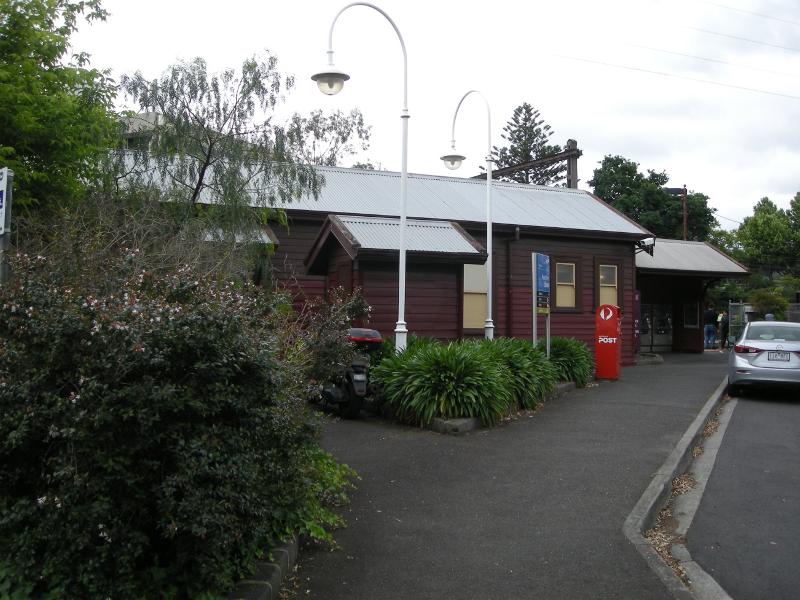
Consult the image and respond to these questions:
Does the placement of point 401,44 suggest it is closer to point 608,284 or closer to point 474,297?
point 474,297

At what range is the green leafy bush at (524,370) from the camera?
12.8 metres

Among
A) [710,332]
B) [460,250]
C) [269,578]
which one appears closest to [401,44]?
[460,250]

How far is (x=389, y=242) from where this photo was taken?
14578 millimetres

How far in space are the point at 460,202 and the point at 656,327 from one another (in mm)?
12173

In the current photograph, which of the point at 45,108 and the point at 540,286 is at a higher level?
the point at 45,108

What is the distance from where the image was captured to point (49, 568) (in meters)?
3.94

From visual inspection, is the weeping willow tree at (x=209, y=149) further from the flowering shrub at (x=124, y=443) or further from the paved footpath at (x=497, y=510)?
the flowering shrub at (x=124, y=443)

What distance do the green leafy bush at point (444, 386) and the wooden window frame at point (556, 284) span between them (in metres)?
11.3

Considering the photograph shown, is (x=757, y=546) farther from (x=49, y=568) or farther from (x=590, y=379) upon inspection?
(x=590, y=379)

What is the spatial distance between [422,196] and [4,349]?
19.0 m

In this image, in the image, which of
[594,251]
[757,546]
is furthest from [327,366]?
[594,251]

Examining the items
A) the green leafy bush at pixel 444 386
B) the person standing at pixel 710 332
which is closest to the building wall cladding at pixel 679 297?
the person standing at pixel 710 332

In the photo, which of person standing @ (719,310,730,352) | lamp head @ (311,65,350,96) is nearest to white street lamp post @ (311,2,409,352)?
lamp head @ (311,65,350,96)

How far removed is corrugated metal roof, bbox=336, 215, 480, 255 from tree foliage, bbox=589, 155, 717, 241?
34.5m
